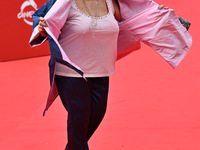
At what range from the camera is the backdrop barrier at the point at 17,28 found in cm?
543

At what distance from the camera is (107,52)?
2113 mm

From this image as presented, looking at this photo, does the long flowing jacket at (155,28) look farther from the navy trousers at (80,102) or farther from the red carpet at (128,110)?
the red carpet at (128,110)

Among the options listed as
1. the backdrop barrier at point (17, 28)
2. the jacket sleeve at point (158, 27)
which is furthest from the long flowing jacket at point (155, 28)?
the backdrop barrier at point (17, 28)

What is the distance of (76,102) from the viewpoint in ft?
6.81

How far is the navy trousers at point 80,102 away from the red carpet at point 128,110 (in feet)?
2.31

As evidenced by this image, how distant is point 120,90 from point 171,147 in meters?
1.38

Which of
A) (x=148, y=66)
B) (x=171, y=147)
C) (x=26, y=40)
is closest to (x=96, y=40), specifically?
(x=171, y=147)

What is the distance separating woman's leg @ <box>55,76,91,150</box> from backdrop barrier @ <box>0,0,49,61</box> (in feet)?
11.8

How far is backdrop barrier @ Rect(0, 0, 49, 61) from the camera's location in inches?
214

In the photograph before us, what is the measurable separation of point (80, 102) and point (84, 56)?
0.25 m

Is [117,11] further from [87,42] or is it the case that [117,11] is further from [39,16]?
[39,16]

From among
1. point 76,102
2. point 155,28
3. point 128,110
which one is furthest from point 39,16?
point 128,110

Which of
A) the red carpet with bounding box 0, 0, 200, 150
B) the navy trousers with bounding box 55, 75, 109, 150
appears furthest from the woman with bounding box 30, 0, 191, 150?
the red carpet with bounding box 0, 0, 200, 150

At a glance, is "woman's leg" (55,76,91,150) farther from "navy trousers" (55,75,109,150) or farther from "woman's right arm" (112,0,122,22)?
"woman's right arm" (112,0,122,22)
